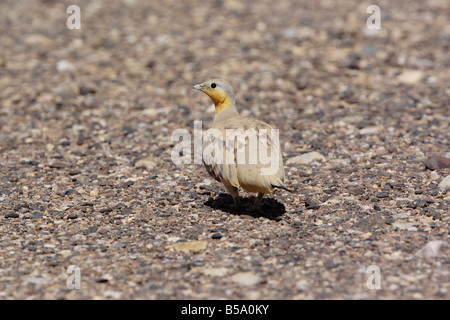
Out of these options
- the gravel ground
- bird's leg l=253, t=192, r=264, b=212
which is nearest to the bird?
bird's leg l=253, t=192, r=264, b=212

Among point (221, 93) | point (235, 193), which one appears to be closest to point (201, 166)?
point (221, 93)

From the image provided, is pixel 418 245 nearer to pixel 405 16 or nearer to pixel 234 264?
pixel 234 264

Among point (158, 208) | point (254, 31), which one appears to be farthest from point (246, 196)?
point (254, 31)

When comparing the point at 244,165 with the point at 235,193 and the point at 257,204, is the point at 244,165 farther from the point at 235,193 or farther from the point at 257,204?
the point at 257,204

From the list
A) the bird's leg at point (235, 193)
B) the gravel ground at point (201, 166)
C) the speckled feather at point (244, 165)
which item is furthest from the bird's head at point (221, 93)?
the bird's leg at point (235, 193)

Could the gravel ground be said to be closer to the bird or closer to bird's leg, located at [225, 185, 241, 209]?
bird's leg, located at [225, 185, 241, 209]
